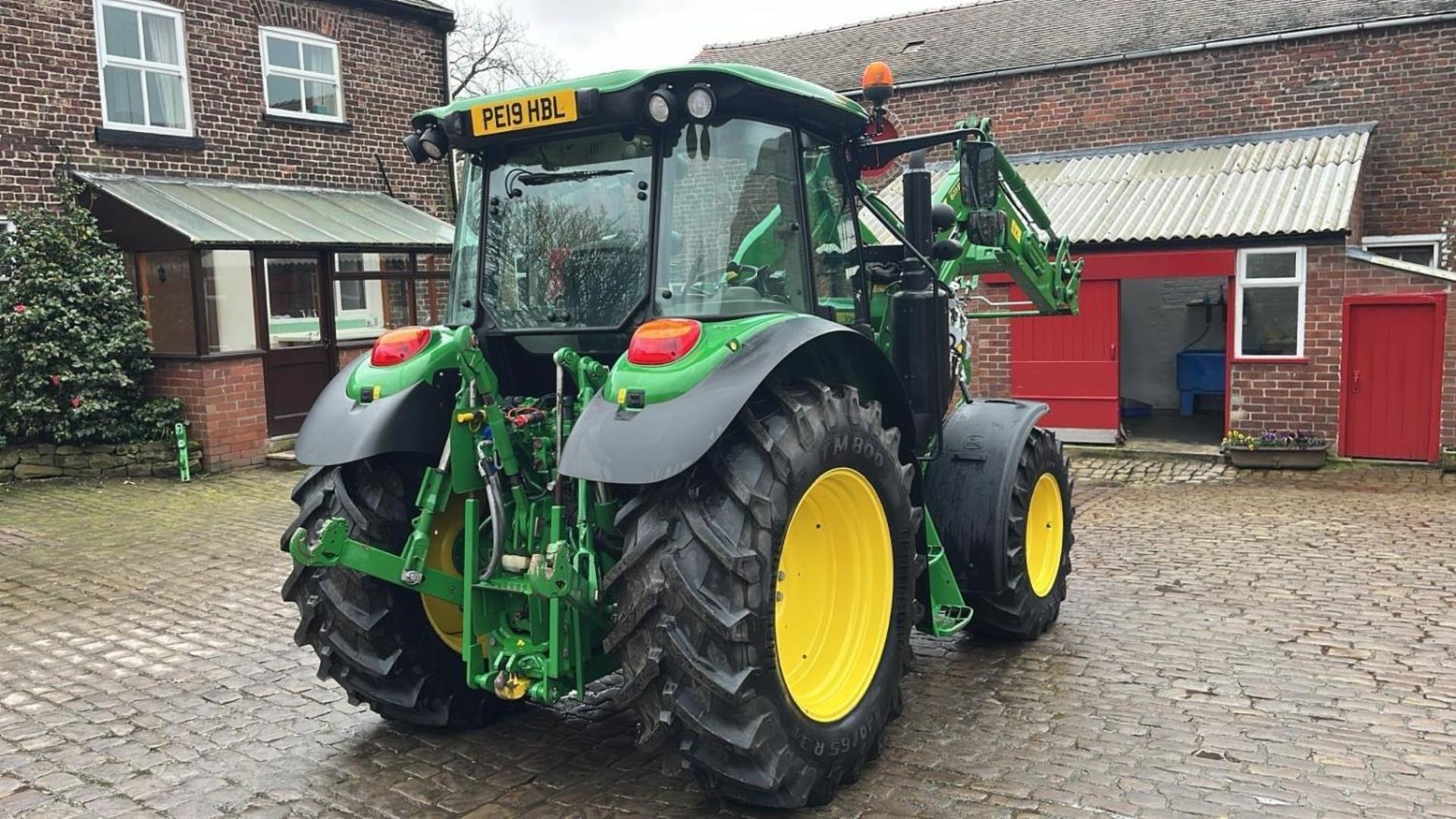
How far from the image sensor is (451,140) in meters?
4.12

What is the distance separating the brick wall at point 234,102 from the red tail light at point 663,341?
35.2 feet

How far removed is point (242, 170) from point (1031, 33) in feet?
38.8

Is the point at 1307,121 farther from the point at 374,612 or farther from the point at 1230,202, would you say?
the point at 374,612

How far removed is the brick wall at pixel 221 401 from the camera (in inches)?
463

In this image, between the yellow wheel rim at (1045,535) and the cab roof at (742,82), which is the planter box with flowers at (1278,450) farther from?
the cab roof at (742,82)

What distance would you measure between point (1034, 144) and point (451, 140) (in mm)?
13334

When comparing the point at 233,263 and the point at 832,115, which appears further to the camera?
the point at 233,263

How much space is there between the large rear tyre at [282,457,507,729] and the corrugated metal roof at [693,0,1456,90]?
13906 mm

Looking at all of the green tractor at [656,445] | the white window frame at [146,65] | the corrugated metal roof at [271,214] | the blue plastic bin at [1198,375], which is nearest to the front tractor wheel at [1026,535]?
the green tractor at [656,445]

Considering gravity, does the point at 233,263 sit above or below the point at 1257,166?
below

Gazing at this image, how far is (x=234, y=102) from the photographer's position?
1326cm

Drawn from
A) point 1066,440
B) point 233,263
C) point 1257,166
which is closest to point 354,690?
point 233,263

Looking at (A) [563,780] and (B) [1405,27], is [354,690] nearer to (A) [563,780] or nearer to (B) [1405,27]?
(A) [563,780]

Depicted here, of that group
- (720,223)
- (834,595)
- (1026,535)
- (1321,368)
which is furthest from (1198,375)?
(720,223)
